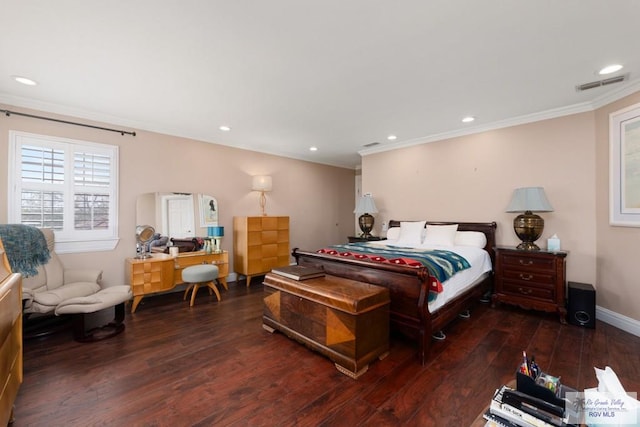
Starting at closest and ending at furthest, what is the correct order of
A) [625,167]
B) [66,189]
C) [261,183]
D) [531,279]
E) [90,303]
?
1. [90,303]
2. [625,167]
3. [531,279]
4. [66,189]
5. [261,183]

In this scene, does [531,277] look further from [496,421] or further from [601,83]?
[496,421]

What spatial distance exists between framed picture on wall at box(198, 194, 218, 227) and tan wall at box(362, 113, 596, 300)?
312cm

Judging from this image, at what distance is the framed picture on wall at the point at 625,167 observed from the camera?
2.79 metres

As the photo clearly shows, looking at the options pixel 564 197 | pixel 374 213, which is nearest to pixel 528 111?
pixel 564 197

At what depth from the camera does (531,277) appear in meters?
3.29

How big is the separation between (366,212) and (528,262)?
2.59 m

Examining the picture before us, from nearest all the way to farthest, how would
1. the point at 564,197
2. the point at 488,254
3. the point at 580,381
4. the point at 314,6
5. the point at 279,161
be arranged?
1. the point at 314,6
2. the point at 580,381
3. the point at 564,197
4. the point at 488,254
5. the point at 279,161

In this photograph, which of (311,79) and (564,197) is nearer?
(311,79)

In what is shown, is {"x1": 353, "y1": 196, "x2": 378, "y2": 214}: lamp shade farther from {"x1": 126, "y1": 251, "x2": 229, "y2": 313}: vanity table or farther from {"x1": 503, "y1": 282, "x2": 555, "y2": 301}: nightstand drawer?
{"x1": 126, "y1": 251, "x2": 229, "y2": 313}: vanity table

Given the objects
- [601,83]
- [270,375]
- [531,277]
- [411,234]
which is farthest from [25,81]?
[531,277]

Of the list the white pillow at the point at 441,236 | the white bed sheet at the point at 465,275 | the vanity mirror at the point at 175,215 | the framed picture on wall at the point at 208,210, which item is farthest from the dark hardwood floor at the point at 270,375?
the framed picture on wall at the point at 208,210

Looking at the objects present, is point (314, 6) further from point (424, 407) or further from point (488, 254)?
point (488, 254)

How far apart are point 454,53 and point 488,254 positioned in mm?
2822

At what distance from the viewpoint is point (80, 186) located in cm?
350
